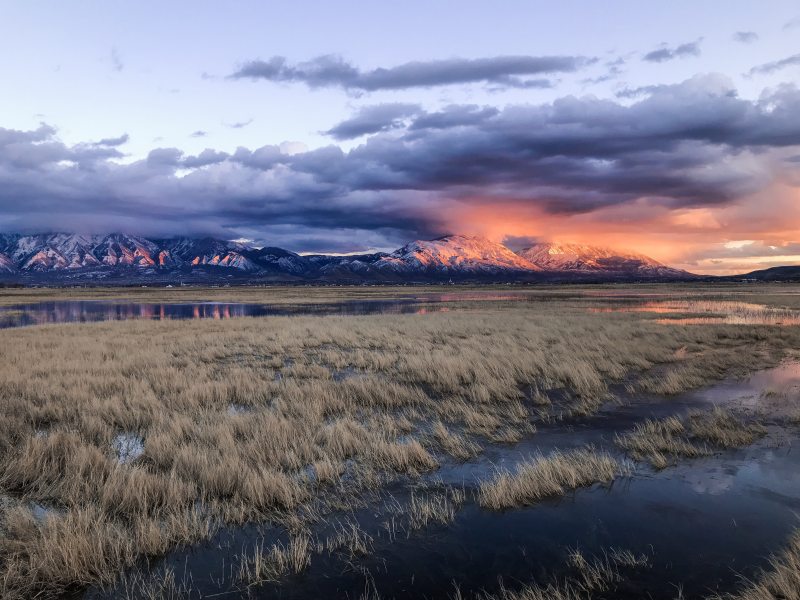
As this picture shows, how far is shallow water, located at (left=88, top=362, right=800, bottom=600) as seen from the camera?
5.36 m

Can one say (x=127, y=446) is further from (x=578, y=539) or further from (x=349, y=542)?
(x=578, y=539)

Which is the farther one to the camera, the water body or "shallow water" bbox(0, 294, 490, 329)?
"shallow water" bbox(0, 294, 490, 329)

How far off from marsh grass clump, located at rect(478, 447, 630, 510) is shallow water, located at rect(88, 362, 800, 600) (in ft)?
0.71

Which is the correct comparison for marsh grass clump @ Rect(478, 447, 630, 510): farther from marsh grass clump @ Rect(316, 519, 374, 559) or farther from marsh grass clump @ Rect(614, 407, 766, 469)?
marsh grass clump @ Rect(316, 519, 374, 559)

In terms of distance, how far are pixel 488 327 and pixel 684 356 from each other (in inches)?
536

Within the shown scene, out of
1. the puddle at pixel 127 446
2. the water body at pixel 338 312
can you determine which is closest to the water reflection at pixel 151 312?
the water body at pixel 338 312

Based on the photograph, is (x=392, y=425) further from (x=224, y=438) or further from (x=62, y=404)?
(x=62, y=404)

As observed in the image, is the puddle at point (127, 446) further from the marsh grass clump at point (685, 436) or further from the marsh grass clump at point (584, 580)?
the marsh grass clump at point (685, 436)

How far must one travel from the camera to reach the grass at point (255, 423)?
21.2ft

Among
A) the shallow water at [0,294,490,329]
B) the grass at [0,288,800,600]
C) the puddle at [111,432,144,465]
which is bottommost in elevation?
the shallow water at [0,294,490,329]

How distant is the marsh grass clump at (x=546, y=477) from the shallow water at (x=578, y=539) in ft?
0.71

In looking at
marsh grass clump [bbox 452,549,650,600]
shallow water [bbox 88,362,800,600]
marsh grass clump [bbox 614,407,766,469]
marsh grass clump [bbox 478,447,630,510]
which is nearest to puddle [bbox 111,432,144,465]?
shallow water [bbox 88,362,800,600]

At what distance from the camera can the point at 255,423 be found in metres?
11.0

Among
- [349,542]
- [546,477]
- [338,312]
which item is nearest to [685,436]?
[546,477]
